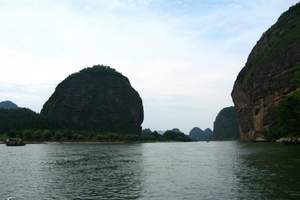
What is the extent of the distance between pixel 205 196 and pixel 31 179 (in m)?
27.7

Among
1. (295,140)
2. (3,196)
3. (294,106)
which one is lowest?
(3,196)

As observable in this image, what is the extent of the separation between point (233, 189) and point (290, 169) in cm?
1912

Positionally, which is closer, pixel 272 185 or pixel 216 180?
pixel 272 185

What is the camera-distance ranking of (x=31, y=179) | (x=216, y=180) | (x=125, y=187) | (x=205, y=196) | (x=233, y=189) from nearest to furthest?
(x=205, y=196) → (x=233, y=189) → (x=125, y=187) → (x=216, y=180) → (x=31, y=179)

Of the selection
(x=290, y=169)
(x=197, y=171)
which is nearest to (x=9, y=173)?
(x=197, y=171)

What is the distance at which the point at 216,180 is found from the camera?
174 feet

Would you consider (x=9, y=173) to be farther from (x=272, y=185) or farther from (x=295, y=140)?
(x=295, y=140)

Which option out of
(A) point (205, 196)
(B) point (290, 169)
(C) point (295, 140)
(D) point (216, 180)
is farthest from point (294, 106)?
(A) point (205, 196)

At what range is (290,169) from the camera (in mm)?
60531

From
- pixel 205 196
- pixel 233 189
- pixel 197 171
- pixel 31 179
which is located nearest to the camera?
pixel 205 196

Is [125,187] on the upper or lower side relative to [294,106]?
lower

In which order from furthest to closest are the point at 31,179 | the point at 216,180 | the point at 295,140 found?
the point at 295,140 → the point at 31,179 → the point at 216,180

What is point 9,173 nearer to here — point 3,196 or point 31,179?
point 31,179

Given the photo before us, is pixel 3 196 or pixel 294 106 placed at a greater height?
pixel 294 106
